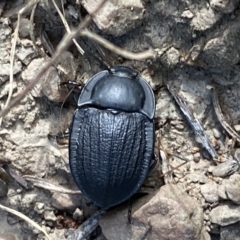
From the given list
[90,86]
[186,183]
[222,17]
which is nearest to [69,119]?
[90,86]

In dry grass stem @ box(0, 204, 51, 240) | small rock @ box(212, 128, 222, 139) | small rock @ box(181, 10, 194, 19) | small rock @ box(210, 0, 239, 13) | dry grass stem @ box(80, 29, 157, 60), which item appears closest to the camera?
dry grass stem @ box(80, 29, 157, 60)

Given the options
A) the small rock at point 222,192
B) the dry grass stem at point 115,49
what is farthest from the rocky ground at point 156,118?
the dry grass stem at point 115,49

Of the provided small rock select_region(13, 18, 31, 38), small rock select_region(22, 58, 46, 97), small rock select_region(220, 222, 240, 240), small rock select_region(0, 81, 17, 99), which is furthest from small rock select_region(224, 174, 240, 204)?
small rock select_region(13, 18, 31, 38)

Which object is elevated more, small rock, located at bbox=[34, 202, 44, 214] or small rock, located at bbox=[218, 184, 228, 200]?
small rock, located at bbox=[34, 202, 44, 214]

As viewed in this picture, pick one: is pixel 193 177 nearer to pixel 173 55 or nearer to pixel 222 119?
pixel 222 119

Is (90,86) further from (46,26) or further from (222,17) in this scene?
(222,17)

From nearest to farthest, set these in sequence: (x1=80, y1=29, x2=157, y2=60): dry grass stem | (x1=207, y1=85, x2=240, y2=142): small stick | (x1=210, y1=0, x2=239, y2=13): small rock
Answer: (x1=80, y1=29, x2=157, y2=60): dry grass stem → (x1=210, y1=0, x2=239, y2=13): small rock → (x1=207, y1=85, x2=240, y2=142): small stick

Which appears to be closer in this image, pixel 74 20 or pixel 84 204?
pixel 74 20

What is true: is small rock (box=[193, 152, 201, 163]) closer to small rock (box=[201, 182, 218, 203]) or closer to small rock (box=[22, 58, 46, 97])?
small rock (box=[201, 182, 218, 203])
